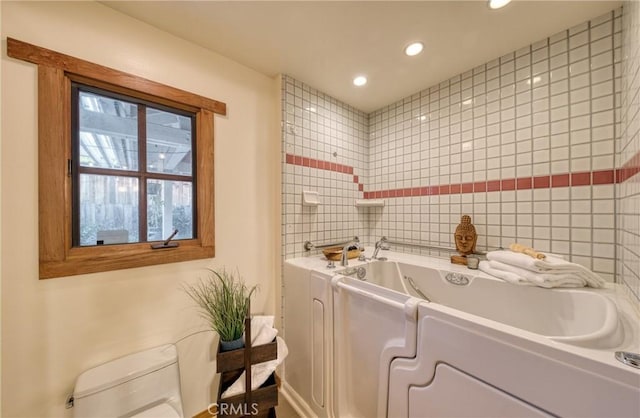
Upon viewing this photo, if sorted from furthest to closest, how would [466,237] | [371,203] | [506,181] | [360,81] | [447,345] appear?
[371,203], [360,81], [466,237], [506,181], [447,345]

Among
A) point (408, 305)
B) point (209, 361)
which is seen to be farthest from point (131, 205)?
point (408, 305)

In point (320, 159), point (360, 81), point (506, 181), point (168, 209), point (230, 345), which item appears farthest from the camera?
point (320, 159)

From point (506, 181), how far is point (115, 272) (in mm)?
2490

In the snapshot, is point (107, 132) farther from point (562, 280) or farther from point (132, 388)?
point (562, 280)

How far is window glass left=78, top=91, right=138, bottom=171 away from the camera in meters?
1.11

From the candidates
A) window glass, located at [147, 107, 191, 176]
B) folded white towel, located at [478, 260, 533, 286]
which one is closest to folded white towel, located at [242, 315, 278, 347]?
window glass, located at [147, 107, 191, 176]

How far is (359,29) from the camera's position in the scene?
125 cm

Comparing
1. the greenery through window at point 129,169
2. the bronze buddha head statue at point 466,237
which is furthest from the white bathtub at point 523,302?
the greenery through window at point 129,169

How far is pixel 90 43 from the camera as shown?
42.2 inches

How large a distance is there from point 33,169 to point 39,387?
97cm

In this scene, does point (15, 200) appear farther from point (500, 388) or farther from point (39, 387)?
point (500, 388)

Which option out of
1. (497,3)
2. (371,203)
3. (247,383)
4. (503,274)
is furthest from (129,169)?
(503,274)

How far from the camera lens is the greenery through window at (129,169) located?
3.62ft

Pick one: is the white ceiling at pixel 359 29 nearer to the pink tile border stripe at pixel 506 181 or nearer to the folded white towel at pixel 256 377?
the pink tile border stripe at pixel 506 181
